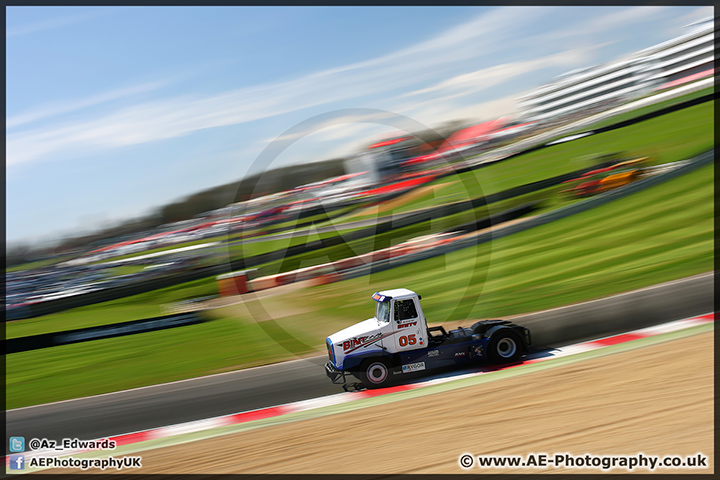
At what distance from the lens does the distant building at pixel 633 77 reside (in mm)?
22703

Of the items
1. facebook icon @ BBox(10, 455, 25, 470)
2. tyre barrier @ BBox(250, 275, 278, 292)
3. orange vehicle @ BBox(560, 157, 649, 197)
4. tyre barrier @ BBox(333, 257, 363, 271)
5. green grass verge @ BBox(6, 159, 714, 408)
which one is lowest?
facebook icon @ BBox(10, 455, 25, 470)

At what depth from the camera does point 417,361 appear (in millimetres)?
7062

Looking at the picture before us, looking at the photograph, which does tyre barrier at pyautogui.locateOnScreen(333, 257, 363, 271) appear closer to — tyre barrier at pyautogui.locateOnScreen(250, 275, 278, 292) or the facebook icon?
tyre barrier at pyautogui.locateOnScreen(250, 275, 278, 292)

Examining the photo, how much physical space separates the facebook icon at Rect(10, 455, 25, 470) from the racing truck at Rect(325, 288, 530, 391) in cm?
401

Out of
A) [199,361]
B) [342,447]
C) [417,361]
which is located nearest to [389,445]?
[342,447]

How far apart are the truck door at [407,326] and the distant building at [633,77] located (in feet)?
60.8

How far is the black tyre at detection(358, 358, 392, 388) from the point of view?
23.0ft

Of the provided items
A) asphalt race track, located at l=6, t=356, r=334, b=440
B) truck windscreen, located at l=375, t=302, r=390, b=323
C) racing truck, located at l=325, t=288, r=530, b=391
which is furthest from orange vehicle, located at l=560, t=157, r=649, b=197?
asphalt race track, located at l=6, t=356, r=334, b=440

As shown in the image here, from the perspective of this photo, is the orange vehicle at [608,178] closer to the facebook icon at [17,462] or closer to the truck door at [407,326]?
the truck door at [407,326]

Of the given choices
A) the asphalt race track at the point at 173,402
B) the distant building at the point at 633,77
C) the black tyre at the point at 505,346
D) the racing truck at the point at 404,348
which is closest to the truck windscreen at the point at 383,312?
the racing truck at the point at 404,348

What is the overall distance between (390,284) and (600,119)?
15248mm

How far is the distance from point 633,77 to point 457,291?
1859cm

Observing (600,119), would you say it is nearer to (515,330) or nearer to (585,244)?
(585,244)
